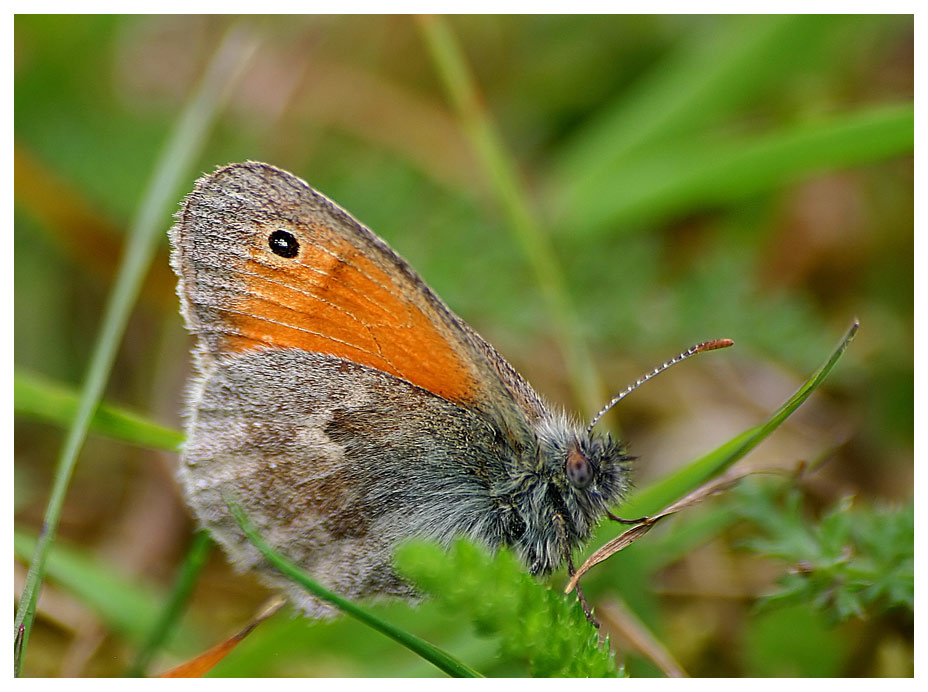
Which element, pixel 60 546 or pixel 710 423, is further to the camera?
pixel 710 423

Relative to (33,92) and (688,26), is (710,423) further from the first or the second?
(33,92)

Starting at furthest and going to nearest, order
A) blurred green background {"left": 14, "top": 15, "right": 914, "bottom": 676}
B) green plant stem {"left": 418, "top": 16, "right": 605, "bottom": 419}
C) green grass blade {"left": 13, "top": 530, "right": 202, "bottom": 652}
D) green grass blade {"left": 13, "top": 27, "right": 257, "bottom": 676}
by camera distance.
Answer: green plant stem {"left": 418, "top": 16, "right": 605, "bottom": 419} < blurred green background {"left": 14, "top": 15, "right": 914, "bottom": 676} < green grass blade {"left": 13, "top": 530, "right": 202, "bottom": 652} < green grass blade {"left": 13, "top": 27, "right": 257, "bottom": 676}

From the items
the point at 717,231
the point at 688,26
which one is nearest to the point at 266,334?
the point at 717,231

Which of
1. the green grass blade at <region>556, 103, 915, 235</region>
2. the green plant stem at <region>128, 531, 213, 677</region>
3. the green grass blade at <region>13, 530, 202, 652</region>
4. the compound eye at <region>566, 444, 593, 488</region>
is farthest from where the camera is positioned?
the green grass blade at <region>556, 103, 915, 235</region>

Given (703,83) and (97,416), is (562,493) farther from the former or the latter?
(703,83)

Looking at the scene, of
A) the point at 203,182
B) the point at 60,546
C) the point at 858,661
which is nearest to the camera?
the point at 203,182

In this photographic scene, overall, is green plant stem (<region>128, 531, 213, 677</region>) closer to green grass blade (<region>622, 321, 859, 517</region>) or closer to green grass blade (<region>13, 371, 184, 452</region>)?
green grass blade (<region>13, 371, 184, 452</region>)

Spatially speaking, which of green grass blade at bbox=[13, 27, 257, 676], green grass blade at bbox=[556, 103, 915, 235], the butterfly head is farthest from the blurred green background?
the butterfly head
